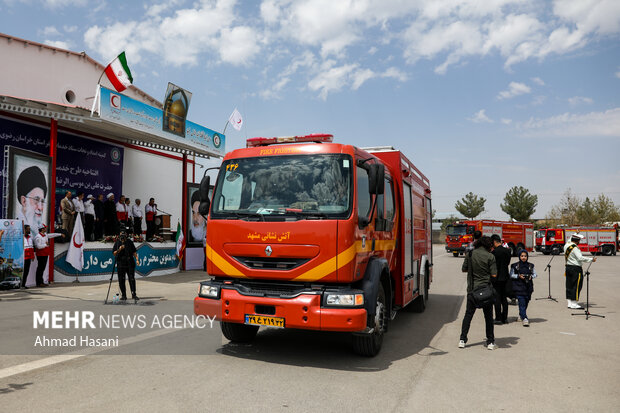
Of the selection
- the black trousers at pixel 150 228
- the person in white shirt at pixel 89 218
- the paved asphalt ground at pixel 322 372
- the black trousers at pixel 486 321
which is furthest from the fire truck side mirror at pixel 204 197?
the black trousers at pixel 150 228

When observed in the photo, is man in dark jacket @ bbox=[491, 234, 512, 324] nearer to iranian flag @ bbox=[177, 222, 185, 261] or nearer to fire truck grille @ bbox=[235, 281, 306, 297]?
fire truck grille @ bbox=[235, 281, 306, 297]

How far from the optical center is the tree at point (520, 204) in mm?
69375

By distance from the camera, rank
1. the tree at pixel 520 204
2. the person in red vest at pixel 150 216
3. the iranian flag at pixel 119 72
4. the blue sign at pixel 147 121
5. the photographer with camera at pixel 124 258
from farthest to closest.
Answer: the tree at pixel 520 204
the person in red vest at pixel 150 216
the iranian flag at pixel 119 72
the blue sign at pixel 147 121
the photographer with camera at pixel 124 258

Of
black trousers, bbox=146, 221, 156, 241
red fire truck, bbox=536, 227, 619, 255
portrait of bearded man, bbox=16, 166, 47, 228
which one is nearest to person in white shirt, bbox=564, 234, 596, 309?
portrait of bearded man, bbox=16, 166, 47, 228

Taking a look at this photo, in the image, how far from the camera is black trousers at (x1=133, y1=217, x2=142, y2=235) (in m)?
20.2

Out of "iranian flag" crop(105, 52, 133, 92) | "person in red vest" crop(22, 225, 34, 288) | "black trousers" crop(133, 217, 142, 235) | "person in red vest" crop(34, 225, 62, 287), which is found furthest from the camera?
"black trousers" crop(133, 217, 142, 235)

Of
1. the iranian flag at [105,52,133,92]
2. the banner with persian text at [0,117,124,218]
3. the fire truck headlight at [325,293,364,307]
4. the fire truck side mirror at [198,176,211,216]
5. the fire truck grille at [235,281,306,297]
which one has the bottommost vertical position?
the fire truck headlight at [325,293,364,307]

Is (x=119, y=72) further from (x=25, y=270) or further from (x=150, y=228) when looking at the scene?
(x=150, y=228)

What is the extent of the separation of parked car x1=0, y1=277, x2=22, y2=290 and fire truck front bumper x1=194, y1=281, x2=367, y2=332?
9.59 metres

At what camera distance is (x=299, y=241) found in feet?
18.8

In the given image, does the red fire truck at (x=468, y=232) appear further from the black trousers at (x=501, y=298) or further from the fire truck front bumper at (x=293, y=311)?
the fire truck front bumper at (x=293, y=311)

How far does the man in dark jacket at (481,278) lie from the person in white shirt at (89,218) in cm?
1428

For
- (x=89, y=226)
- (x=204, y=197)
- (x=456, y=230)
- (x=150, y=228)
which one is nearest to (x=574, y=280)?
(x=204, y=197)

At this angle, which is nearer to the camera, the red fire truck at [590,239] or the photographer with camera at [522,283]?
the photographer with camera at [522,283]
